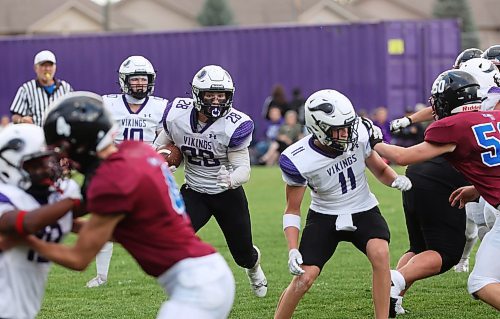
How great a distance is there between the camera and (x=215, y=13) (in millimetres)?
48125

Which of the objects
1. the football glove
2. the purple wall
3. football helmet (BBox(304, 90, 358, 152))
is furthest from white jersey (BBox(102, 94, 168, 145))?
the purple wall

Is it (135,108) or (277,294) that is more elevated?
(135,108)

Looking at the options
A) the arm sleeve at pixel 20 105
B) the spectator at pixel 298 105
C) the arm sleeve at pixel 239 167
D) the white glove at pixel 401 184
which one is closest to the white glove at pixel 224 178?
the arm sleeve at pixel 239 167

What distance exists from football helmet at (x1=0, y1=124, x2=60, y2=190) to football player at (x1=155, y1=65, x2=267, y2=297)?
2857 millimetres

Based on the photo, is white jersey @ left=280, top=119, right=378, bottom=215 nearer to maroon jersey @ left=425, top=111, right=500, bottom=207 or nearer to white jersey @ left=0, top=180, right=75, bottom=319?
maroon jersey @ left=425, top=111, right=500, bottom=207

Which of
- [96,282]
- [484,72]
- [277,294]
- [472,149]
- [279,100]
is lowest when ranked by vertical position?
[277,294]

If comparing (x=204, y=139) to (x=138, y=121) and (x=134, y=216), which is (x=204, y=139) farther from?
(x=134, y=216)

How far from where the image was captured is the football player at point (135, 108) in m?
8.06

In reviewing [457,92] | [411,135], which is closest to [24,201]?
[457,92]

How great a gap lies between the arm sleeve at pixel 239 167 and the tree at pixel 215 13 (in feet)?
134

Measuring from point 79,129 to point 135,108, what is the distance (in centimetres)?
411

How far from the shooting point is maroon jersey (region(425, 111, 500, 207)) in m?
5.58

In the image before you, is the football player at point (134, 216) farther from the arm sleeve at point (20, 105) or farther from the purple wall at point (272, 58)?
the purple wall at point (272, 58)

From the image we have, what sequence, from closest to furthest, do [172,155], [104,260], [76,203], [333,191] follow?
[76,203]
[333,191]
[172,155]
[104,260]
